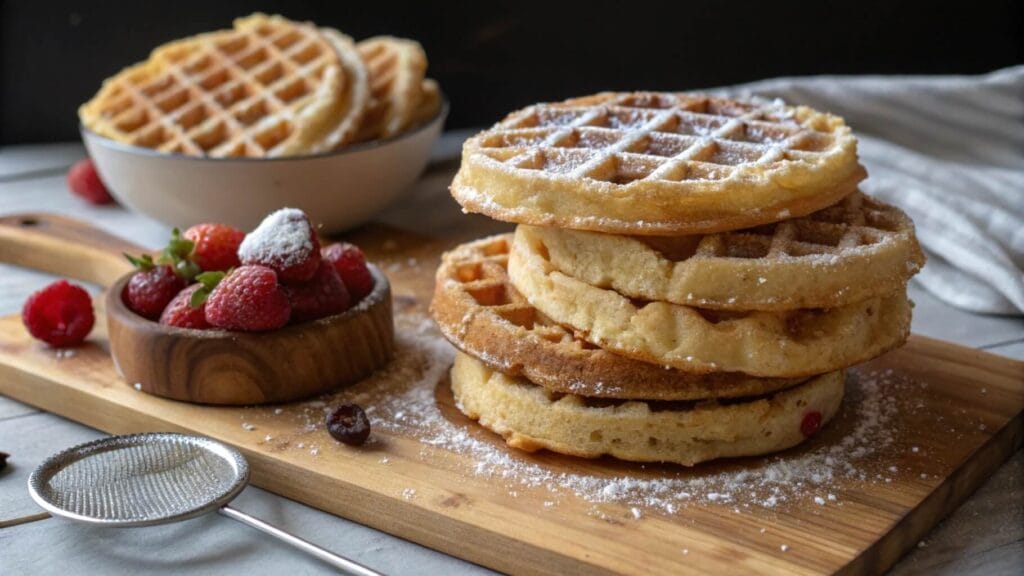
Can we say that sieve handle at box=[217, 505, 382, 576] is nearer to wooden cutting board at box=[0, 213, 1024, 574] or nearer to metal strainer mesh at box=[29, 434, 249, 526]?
metal strainer mesh at box=[29, 434, 249, 526]

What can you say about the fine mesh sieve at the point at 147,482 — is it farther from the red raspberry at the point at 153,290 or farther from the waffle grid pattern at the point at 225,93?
the waffle grid pattern at the point at 225,93

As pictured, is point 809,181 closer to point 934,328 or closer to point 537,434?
point 537,434

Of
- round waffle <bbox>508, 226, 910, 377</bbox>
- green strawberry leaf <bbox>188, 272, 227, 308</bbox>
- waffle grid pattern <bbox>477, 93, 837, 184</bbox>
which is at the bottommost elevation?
green strawberry leaf <bbox>188, 272, 227, 308</bbox>

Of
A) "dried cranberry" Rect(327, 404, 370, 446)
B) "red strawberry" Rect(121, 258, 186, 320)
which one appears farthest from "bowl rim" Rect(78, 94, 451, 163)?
"dried cranberry" Rect(327, 404, 370, 446)

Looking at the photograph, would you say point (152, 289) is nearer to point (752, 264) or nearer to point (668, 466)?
point (668, 466)

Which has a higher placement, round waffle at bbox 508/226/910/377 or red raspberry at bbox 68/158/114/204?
round waffle at bbox 508/226/910/377

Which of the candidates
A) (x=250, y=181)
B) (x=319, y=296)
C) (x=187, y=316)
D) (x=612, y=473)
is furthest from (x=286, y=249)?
(x=250, y=181)

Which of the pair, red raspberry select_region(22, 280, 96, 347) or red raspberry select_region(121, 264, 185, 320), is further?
red raspberry select_region(22, 280, 96, 347)

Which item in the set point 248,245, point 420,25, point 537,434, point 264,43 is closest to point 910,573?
point 537,434

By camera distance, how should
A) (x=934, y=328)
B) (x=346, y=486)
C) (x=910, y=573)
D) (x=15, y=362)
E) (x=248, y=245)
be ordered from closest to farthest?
(x=910, y=573), (x=346, y=486), (x=248, y=245), (x=15, y=362), (x=934, y=328)
